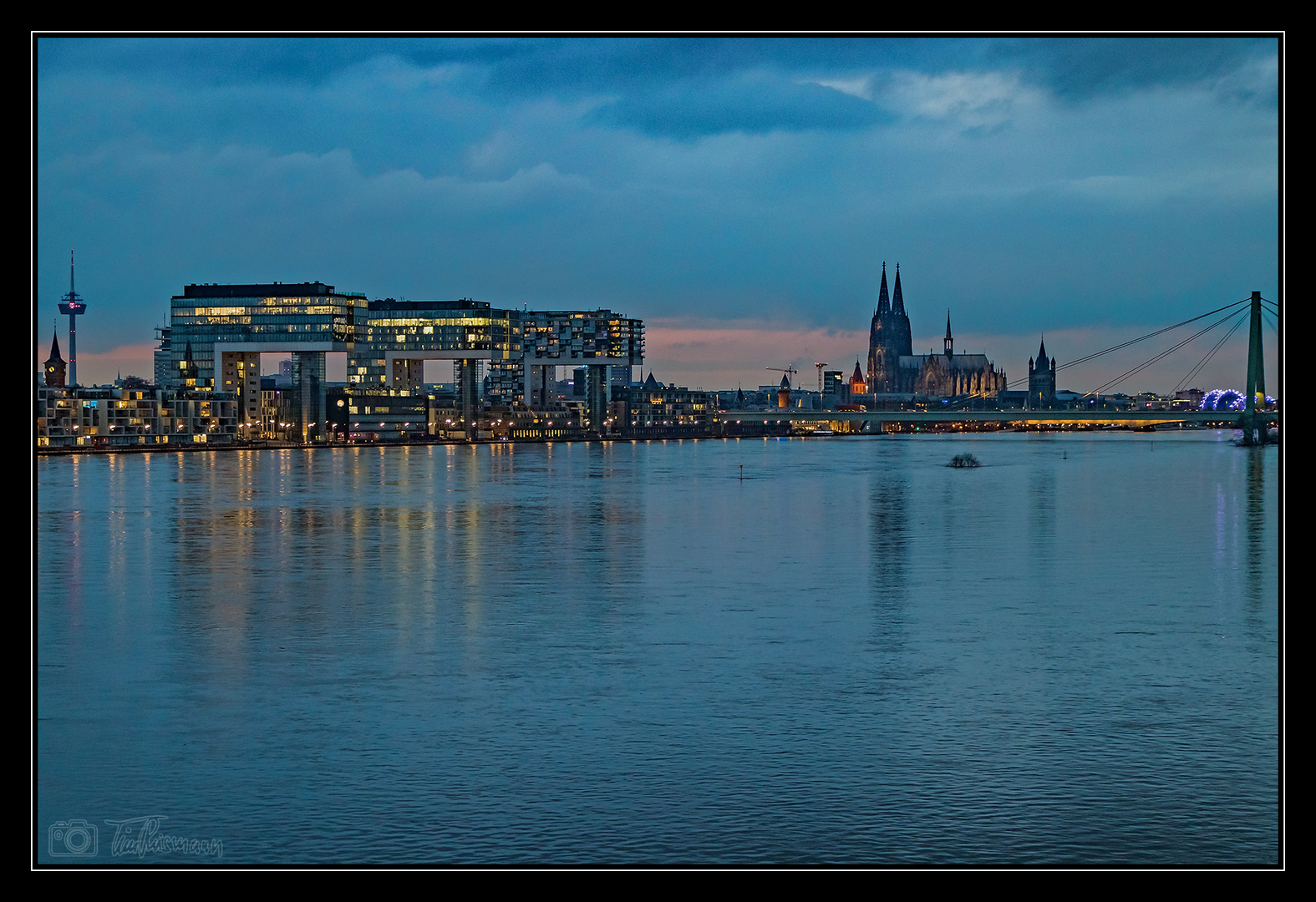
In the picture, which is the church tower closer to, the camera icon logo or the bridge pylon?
the bridge pylon

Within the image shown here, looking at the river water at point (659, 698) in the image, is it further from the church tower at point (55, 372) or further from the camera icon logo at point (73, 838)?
the church tower at point (55, 372)

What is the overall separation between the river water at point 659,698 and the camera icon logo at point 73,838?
0.11 meters

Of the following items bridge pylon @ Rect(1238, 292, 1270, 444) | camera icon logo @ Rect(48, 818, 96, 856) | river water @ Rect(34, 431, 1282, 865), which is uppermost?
bridge pylon @ Rect(1238, 292, 1270, 444)

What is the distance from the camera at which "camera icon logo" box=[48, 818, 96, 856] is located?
14720 mm

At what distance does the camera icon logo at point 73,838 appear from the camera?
14720 millimetres

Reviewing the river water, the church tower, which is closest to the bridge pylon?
the river water

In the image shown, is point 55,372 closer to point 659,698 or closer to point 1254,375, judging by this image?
point 1254,375
